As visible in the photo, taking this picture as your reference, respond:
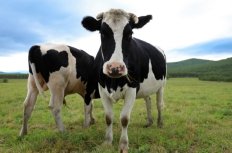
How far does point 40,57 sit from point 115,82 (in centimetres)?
228

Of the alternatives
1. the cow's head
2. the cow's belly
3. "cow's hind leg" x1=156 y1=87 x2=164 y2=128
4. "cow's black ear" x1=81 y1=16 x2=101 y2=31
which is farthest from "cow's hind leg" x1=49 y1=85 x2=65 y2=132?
"cow's hind leg" x1=156 y1=87 x2=164 y2=128

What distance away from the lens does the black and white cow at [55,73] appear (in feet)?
27.7

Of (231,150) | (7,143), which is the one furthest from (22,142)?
(231,150)

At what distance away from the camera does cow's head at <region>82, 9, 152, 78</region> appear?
19.8 feet

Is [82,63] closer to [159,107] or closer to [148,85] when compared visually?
[148,85]

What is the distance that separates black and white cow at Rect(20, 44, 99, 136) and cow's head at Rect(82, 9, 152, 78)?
177 cm

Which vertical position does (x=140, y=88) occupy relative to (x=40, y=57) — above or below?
below

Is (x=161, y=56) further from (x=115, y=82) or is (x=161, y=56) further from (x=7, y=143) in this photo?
(x=7, y=143)

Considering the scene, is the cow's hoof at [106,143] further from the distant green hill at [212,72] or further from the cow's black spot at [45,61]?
the distant green hill at [212,72]

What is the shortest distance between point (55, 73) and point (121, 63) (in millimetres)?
2898

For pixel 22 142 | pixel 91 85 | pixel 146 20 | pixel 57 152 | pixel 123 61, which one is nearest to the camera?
pixel 123 61

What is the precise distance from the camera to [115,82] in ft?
23.4

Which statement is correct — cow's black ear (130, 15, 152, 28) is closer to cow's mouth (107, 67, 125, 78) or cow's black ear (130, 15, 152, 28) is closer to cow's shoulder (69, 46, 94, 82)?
cow's mouth (107, 67, 125, 78)

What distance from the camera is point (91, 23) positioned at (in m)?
7.34
